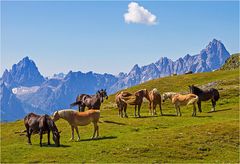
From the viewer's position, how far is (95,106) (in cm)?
4450

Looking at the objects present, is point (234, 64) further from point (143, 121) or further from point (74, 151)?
point (74, 151)

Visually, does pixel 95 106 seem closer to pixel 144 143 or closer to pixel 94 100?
pixel 94 100

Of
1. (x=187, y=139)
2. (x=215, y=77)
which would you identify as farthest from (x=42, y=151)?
(x=215, y=77)

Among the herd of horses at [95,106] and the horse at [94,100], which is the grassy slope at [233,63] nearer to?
the herd of horses at [95,106]

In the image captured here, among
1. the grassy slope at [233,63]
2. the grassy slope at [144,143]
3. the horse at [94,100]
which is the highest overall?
the grassy slope at [233,63]

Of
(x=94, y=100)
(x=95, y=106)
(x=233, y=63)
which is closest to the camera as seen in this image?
(x=95, y=106)

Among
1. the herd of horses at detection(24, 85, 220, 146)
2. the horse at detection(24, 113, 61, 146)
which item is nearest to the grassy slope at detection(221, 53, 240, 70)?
the herd of horses at detection(24, 85, 220, 146)

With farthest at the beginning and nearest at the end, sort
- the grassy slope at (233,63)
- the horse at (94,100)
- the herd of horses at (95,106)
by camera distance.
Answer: the grassy slope at (233,63) < the horse at (94,100) < the herd of horses at (95,106)

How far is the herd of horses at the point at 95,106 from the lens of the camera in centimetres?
3250

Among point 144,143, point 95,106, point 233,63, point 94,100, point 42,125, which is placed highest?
point 233,63

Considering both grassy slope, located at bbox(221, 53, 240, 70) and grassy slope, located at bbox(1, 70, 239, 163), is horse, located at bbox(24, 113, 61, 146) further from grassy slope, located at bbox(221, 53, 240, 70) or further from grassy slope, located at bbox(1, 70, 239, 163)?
grassy slope, located at bbox(221, 53, 240, 70)

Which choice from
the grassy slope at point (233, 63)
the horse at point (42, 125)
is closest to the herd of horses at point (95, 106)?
the horse at point (42, 125)

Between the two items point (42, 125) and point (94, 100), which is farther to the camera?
point (94, 100)

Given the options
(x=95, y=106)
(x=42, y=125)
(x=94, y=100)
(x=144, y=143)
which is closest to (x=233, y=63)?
(x=94, y=100)
